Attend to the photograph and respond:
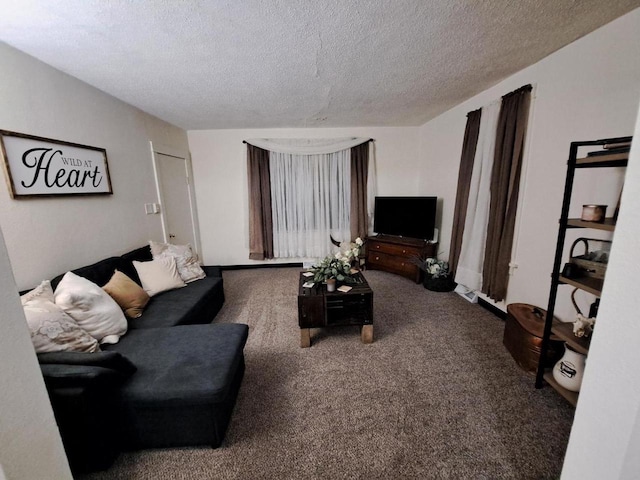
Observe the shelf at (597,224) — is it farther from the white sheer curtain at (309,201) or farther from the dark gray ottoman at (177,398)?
the white sheer curtain at (309,201)

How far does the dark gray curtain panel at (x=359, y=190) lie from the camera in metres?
4.04

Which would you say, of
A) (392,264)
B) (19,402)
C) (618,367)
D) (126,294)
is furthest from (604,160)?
(126,294)

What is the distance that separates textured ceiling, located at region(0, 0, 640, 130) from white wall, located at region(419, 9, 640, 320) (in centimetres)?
13

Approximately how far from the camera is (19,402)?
63cm

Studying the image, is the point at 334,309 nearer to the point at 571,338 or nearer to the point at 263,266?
the point at 571,338

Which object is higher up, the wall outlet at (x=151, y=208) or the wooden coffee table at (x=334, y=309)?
the wall outlet at (x=151, y=208)

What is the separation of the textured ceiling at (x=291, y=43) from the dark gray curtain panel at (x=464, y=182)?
1.11 feet

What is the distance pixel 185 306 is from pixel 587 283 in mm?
2802

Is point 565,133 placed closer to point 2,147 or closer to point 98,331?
point 98,331

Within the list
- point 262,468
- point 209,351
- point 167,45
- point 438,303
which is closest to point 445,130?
point 438,303

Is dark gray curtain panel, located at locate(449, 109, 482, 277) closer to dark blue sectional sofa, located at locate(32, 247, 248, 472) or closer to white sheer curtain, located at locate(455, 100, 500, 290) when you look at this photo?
white sheer curtain, located at locate(455, 100, 500, 290)

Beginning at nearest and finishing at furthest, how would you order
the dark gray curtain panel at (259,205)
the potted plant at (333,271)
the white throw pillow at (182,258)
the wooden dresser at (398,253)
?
1. the potted plant at (333,271)
2. the white throw pillow at (182,258)
3. the wooden dresser at (398,253)
4. the dark gray curtain panel at (259,205)

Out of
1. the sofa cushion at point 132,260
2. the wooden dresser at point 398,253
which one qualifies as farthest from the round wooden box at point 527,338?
the sofa cushion at point 132,260

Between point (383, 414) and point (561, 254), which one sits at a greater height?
point (561, 254)
